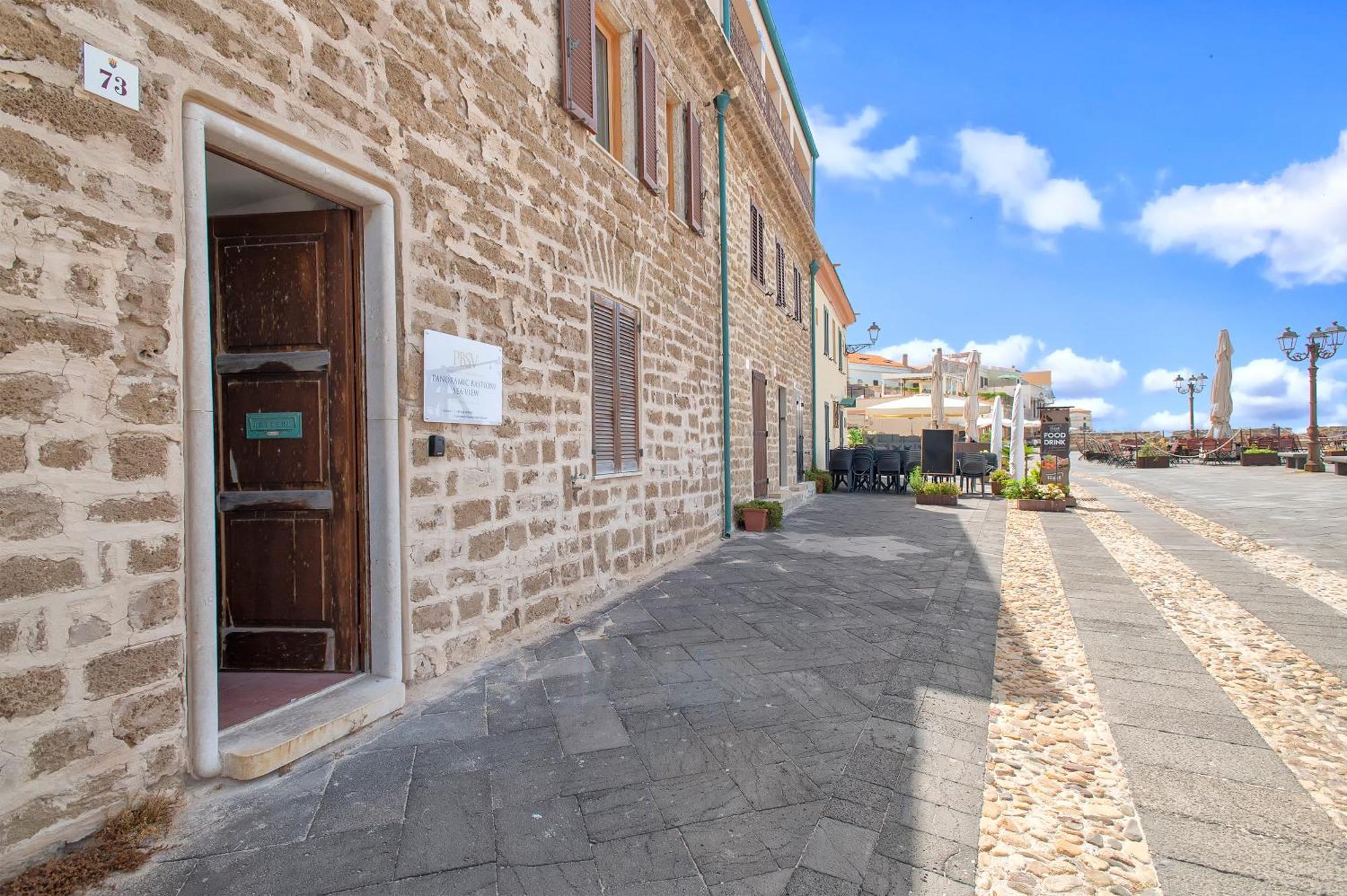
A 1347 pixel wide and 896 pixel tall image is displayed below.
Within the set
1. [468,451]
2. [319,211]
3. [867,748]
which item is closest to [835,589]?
[867,748]

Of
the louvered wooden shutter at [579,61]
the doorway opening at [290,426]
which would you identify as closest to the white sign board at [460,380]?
the doorway opening at [290,426]

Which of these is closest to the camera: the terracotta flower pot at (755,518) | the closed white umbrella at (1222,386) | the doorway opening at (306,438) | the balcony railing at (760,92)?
the doorway opening at (306,438)

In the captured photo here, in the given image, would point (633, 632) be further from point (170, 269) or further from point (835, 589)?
point (170, 269)

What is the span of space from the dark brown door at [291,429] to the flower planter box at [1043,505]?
34.6ft

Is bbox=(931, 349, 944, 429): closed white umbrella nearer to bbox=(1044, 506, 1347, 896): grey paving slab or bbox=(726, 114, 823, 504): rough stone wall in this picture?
bbox=(726, 114, 823, 504): rough stone wall

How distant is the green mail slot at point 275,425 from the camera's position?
3.09 metres

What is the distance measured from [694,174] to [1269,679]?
624 cm

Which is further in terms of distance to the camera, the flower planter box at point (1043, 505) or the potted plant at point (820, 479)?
the potted plant at point (820, 479)

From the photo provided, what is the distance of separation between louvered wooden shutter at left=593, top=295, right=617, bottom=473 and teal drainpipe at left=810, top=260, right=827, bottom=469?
962 cm

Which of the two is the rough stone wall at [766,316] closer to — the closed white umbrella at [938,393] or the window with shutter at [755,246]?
the window with shutter at [755,246]

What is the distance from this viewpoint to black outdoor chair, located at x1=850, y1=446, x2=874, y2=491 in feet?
46.4

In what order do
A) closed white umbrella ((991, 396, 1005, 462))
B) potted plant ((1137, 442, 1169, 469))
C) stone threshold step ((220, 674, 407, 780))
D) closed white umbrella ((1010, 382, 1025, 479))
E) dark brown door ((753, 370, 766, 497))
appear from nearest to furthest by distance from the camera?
stone threshold step ((220, 674, 407, 780)), dark brown door ((753, 370, 766, 497)), closed white umbrella ((1010, 382, 1025, 479)), closed white umbrella ((991, 396, 1005, 462)), potted plant ((1137, 442, 1169, 469))

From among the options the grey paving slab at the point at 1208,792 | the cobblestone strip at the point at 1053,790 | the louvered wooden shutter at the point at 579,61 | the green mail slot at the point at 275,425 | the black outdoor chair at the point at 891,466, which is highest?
the louvered wooden shutter at the point at 579,61

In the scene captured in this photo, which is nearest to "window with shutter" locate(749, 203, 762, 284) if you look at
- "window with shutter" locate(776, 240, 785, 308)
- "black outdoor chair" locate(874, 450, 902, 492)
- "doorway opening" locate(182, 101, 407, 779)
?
"window with shutter" locate(776, 240, 785, 308)
